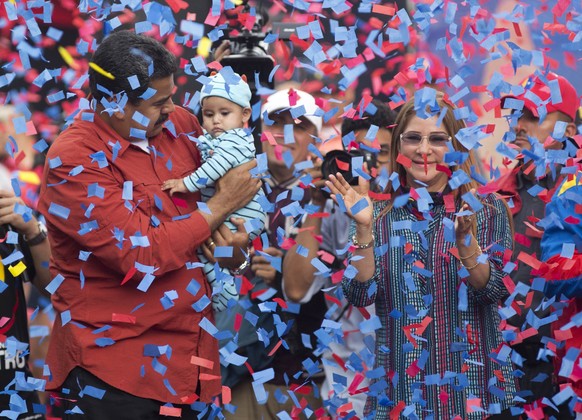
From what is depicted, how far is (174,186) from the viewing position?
14.6 ft

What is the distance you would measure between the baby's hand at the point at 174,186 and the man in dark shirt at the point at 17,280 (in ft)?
2.31

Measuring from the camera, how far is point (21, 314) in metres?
4.99

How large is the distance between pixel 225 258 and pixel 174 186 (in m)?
0.36

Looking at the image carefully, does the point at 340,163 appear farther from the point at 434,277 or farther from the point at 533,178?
the point at 533,178

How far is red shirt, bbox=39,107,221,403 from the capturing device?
420cm

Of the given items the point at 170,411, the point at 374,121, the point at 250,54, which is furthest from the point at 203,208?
the point at 374,121

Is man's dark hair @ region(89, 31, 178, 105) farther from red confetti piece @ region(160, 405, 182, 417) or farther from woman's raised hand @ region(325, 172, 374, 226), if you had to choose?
red confetti piece @ region(160, 405, 182, 417)

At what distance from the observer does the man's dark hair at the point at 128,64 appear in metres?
4.31

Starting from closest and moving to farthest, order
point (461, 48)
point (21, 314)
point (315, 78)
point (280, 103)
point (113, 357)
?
point (113, 357)
point (461, 48)
point (21, 314)
point (280, 103)
point (315, 78)

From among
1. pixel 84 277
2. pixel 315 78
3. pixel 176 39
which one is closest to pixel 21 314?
pixel 84 277

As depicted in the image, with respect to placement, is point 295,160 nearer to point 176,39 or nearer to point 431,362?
point 176,39

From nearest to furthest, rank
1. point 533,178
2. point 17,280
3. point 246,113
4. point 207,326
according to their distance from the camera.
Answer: point 207,326 < point 246,113 < point 17,280 < point 533,178

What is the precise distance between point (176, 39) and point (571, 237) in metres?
1.85

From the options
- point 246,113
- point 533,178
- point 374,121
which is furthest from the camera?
point 374,121
